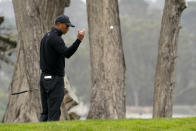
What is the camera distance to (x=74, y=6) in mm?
99562

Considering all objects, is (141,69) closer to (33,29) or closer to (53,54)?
(33,29)

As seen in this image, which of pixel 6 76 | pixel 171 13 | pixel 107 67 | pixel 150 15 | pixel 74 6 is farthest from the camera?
pixel 74 6

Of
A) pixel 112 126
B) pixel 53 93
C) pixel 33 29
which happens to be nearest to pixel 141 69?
pixel 33 29

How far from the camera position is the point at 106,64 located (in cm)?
1119

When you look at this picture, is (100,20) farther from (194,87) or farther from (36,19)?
(194,87)

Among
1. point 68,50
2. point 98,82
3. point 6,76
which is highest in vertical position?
point 68,50

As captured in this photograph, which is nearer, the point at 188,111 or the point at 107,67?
the point at 107,67

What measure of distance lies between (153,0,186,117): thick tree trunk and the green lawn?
4.17 metres

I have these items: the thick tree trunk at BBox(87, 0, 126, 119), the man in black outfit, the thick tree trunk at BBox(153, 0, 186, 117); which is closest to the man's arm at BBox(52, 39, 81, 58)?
the man in black outfit

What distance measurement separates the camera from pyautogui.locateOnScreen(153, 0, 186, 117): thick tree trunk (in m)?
12.2

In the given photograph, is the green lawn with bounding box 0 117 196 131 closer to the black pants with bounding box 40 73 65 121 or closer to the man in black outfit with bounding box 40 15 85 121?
the black pants with bounding box 40 73 65 121

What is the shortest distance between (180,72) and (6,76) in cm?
2349

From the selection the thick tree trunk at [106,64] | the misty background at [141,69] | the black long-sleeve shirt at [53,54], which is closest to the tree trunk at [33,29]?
the thick tree trunk at [106,64]

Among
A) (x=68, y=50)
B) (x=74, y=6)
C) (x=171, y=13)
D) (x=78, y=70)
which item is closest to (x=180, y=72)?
(x=78, y=70)
